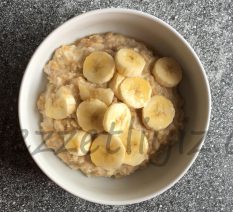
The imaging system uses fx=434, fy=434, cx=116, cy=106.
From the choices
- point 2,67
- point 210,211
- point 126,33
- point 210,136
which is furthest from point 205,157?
point 2,67

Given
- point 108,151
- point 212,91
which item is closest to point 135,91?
point 108,151

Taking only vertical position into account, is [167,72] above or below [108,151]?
above

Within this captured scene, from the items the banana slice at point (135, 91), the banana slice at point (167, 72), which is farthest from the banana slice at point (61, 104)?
the banana slice at point (167, 72)

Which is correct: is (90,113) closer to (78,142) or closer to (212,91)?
(78,142)

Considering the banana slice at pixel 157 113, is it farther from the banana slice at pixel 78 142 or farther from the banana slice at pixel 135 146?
the banana slice at pixel 78 142

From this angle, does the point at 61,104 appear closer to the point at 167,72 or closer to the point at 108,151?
the point at 108,151

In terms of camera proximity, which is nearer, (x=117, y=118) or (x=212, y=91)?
(x=117, y=118)
